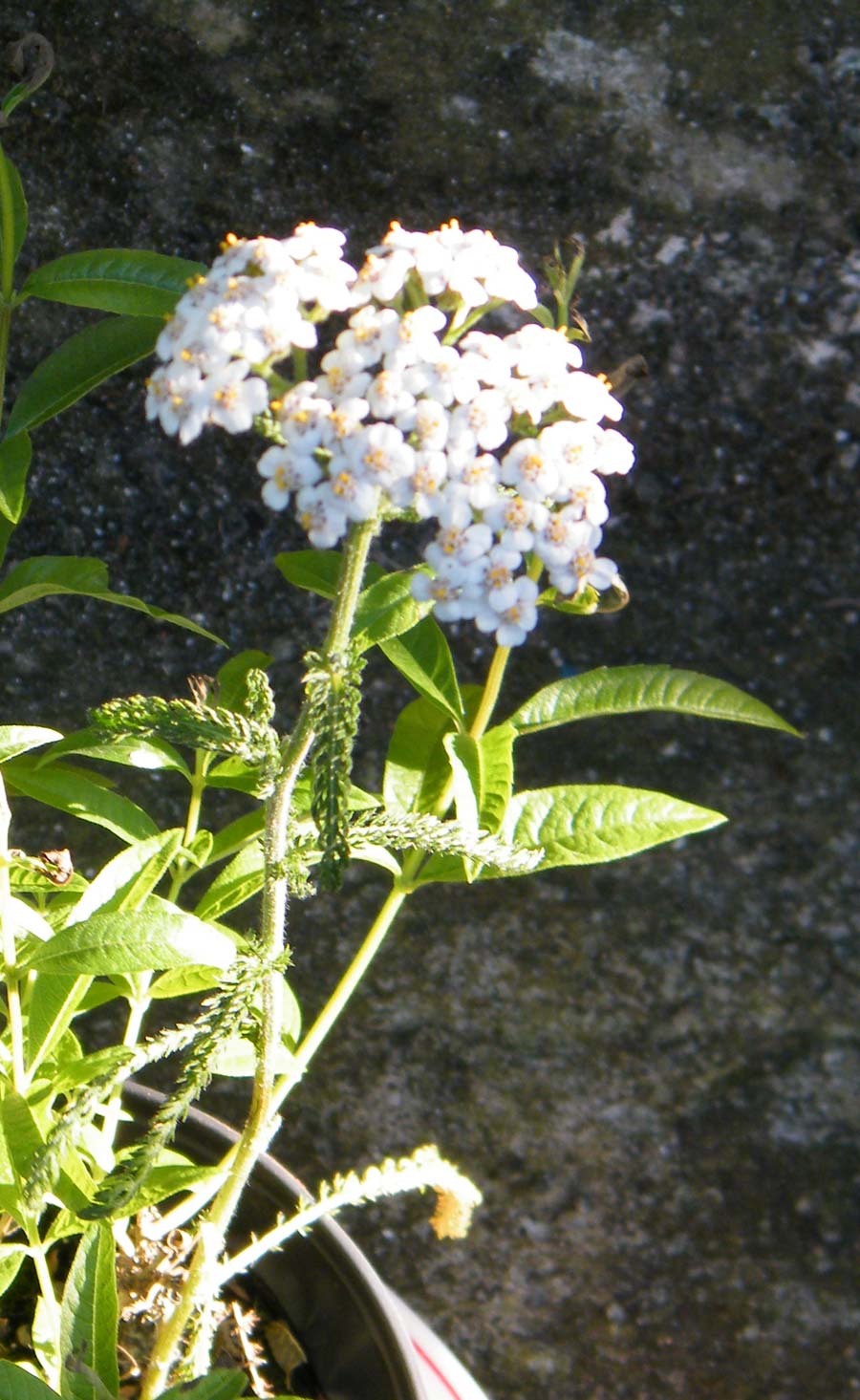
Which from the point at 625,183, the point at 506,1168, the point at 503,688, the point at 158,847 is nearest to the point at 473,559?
the point at 158,847

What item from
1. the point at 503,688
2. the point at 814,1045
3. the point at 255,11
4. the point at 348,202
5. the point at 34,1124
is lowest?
the point at 814,1045

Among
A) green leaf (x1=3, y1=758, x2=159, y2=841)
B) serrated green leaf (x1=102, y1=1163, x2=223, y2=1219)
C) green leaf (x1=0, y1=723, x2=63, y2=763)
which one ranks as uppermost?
green leaf (x1=0, y1=723, x2=63, y2=763)

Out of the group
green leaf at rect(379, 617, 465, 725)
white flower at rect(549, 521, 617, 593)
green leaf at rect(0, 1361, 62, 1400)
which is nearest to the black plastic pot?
green leaf at rect(0, 1361, 62, 1400)

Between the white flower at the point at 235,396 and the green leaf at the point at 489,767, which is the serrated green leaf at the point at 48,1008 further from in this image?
the white flower at the point at 235,396

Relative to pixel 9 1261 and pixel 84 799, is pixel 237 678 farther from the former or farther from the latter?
pixel 9 1261

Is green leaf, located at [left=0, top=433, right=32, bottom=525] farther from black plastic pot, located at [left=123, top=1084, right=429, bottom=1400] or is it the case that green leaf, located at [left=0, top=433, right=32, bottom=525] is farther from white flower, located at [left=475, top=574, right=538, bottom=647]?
black plastic pot, located at [left=123, top=1084, right=429, bottom=1400]

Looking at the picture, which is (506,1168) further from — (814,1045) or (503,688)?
(503,688)

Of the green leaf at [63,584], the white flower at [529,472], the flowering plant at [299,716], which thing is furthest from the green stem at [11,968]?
the white flower at [529,472]
